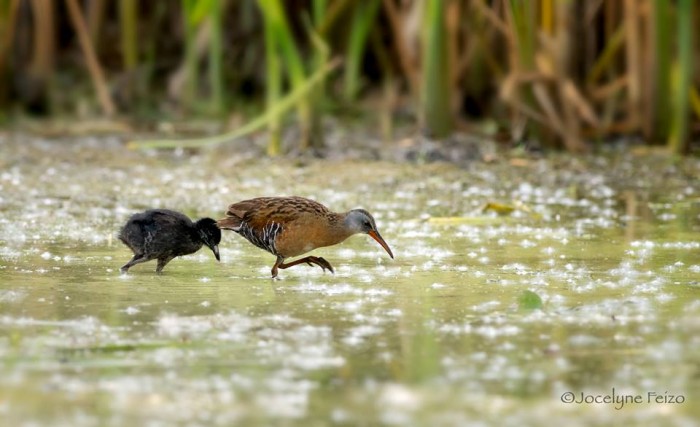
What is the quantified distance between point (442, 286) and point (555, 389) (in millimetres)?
1764

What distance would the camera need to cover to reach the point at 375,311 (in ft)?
16.9

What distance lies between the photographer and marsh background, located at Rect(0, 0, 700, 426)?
13.2 ft

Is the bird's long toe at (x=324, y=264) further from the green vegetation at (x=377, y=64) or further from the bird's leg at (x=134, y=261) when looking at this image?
the green vegetation at (x=377, y=64)

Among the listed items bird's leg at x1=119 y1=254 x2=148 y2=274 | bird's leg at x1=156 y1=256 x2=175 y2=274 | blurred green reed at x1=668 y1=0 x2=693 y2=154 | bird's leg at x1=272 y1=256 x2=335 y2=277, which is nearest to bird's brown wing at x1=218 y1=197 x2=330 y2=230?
bird's leg at x1=272 y1=256 x2=335 y2=277

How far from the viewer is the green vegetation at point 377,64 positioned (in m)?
9.91

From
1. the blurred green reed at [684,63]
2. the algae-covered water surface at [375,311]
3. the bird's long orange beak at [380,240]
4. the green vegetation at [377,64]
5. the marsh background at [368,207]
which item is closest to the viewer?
the algae-covered water surface at [375,311]

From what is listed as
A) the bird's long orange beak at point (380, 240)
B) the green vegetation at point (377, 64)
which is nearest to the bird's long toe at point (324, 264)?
the bird's long orange beak at point (380, 240)

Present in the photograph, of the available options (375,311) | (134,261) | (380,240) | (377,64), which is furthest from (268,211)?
(377,64)

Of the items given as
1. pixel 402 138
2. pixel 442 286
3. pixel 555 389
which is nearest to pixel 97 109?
pixel 402 138

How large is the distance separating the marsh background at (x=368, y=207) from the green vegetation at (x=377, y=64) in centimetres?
3

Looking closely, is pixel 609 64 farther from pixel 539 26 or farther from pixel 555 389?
pixel 555 389

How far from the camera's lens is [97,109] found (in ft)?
42.1

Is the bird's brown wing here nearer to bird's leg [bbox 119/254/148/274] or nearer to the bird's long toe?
the bird's long toe

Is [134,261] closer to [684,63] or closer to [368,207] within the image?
[368,207]
